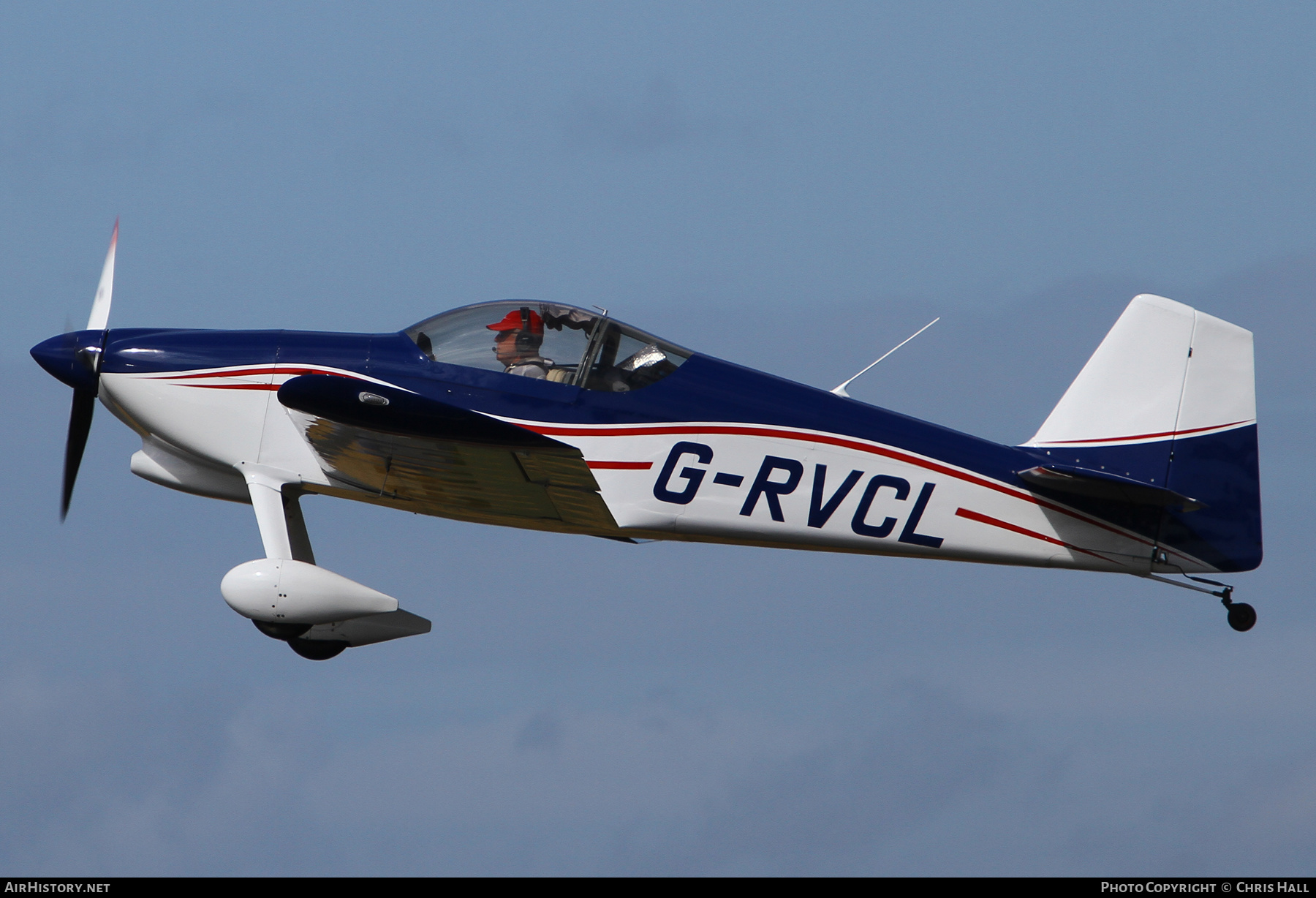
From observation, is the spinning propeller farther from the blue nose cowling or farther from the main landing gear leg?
the main landing gear leg

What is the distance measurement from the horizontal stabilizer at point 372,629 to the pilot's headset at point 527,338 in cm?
204

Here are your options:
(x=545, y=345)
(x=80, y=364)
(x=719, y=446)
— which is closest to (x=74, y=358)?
(x=80, y=364)

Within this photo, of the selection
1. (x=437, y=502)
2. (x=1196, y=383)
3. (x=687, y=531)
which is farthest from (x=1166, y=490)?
(x=437, y=502)

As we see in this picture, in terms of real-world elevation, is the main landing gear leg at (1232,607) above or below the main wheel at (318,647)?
above

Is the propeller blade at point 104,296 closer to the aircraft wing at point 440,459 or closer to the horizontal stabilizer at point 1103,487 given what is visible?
the aircraft wing at point 440,459

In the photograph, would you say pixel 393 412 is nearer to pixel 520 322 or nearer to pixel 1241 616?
pixel 520 322

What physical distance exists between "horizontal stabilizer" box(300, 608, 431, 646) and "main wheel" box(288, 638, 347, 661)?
0.02m

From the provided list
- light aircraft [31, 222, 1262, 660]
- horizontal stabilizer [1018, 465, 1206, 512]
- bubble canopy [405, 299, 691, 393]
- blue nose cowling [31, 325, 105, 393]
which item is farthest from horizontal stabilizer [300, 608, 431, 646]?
horizontal stabilizer [1018, 465, 1206, 512]

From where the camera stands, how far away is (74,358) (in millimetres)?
10055

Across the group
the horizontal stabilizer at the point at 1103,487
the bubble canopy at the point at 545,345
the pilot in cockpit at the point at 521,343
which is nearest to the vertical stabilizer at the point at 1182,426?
the horizontal stabilizer at the point at 1103,487

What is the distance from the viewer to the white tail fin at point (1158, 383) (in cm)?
984
